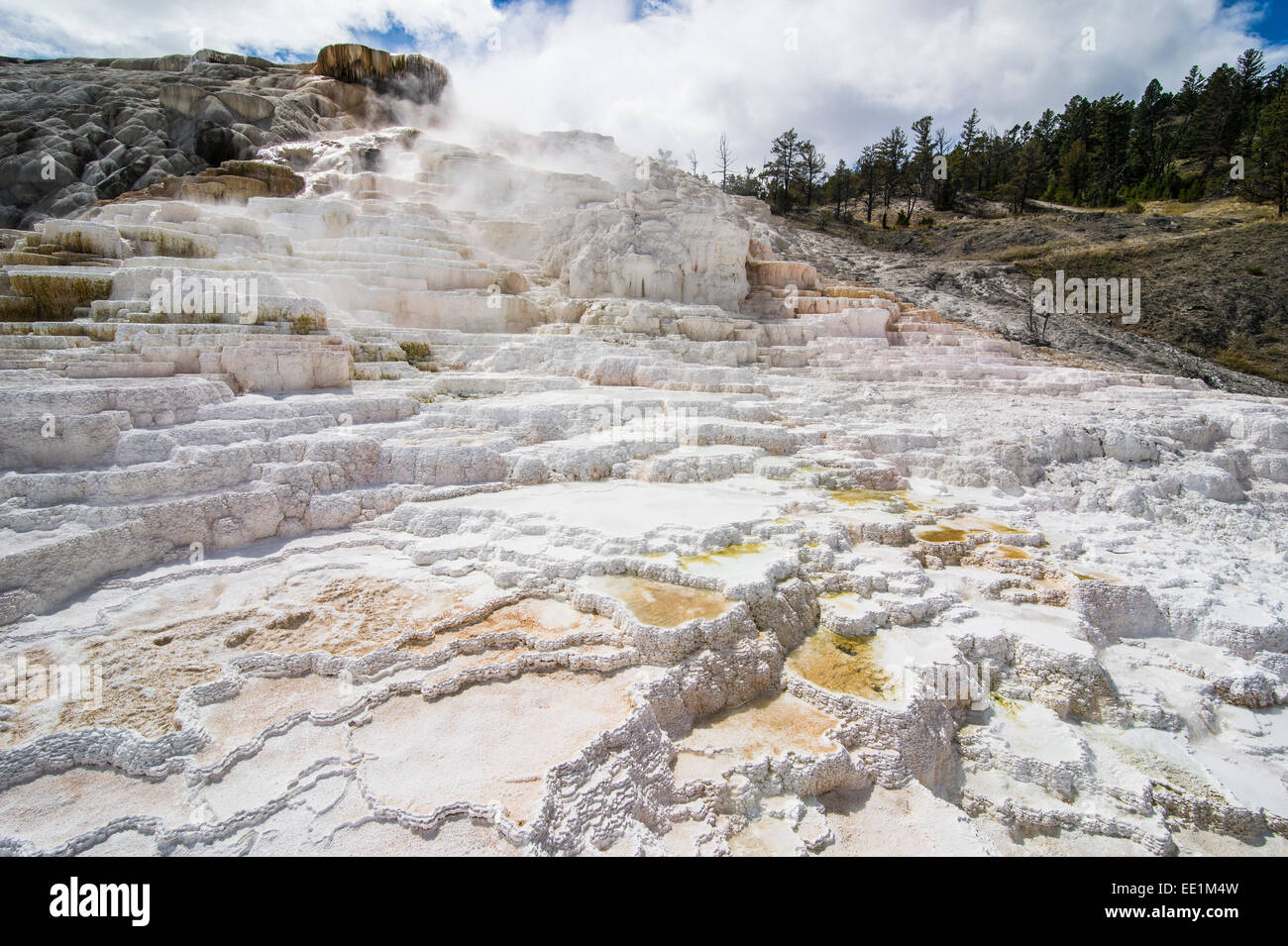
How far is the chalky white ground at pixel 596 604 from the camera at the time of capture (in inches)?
112

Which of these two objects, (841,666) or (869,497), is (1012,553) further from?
(841,666)

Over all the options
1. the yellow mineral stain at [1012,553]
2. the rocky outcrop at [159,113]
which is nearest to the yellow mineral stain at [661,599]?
the yellow mineral stain at [1012,553]

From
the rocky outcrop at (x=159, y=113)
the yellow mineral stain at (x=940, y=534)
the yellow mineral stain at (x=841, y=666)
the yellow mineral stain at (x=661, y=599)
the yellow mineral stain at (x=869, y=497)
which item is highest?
the rocky outcrop at (x=159, y=113)

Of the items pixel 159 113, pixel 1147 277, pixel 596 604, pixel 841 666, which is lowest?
pixel 841 666

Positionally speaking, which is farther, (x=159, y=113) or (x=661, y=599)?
(x=159, y=113)

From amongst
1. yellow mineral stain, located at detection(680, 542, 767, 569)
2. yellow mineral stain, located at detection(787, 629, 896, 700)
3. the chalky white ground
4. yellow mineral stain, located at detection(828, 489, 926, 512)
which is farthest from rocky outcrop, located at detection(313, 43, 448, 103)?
yellow mineral stain, located at detection(787, 629, 896, 700)

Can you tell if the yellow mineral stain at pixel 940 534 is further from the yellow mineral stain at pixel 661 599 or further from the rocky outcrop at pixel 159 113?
the rocky outcrop at pixel 159 113

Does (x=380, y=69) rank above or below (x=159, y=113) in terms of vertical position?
above

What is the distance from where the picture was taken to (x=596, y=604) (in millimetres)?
4039

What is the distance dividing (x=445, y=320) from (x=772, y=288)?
30.7ft

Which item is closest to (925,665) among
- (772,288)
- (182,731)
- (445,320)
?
(182,731)

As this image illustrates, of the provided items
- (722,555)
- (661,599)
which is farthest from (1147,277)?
(661,599)

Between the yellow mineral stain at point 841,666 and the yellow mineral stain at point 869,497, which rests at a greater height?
the yellow mineral stain at point 869,497
